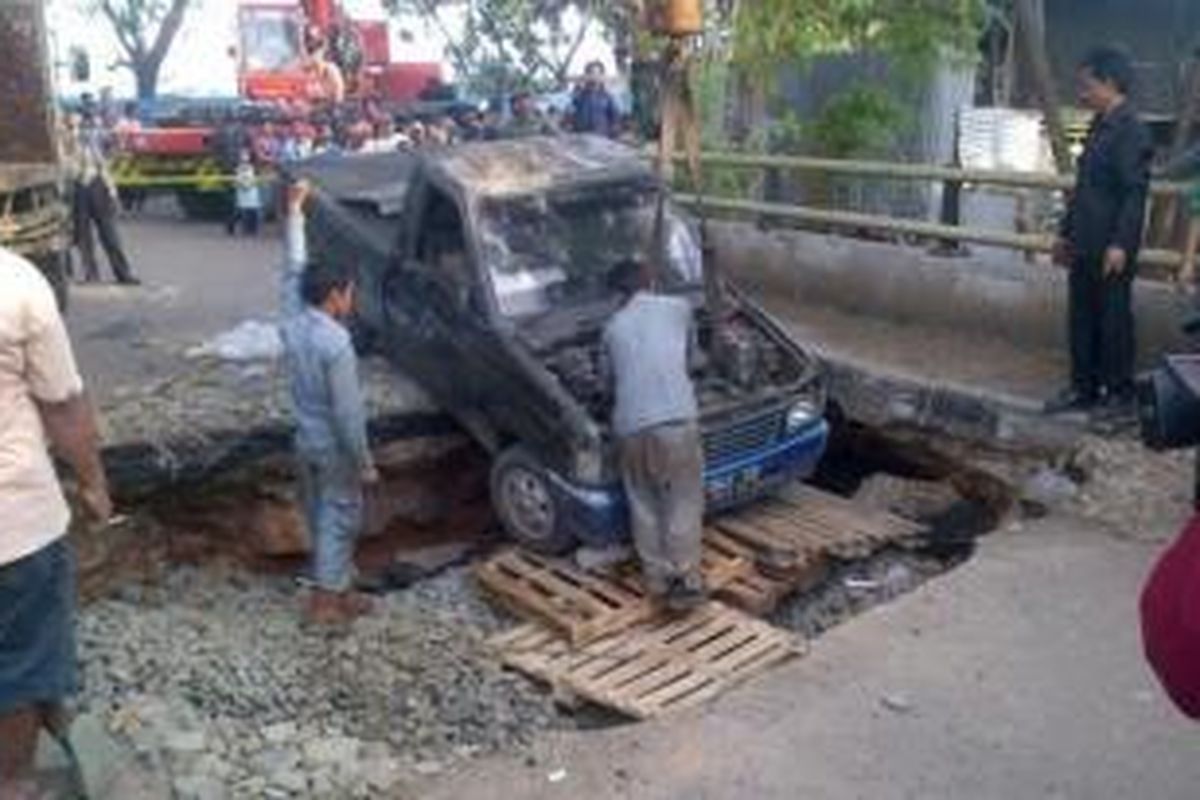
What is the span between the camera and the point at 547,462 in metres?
7.76

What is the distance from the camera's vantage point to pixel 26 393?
14.3 feet

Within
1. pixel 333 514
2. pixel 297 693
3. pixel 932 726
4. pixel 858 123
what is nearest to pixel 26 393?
pixel 297 693

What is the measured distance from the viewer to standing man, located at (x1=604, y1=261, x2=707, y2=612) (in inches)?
285

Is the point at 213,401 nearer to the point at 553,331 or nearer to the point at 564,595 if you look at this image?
the point at 553,331

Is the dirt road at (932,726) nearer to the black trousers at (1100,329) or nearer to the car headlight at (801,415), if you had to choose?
the car headlight at (801,415)

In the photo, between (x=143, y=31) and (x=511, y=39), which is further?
(x=143, y=31)

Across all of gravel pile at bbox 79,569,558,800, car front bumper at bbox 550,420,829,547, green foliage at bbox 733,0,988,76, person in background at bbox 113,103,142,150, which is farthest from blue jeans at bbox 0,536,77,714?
person in background at bbox 113,103,142,150

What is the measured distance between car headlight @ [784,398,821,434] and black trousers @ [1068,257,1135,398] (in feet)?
4.91

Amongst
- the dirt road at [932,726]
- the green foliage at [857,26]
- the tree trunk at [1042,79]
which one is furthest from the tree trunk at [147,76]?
the dirt road at [932,726]

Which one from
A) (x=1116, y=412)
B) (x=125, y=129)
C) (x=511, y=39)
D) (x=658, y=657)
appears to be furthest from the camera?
(x=511, y=39)

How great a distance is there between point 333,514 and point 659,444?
1.71 m

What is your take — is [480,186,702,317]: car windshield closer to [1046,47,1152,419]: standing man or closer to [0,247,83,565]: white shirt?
[1046,47,1152,419]: standing man

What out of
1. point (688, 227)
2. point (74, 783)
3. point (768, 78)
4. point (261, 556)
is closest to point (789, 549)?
point (688, 227)

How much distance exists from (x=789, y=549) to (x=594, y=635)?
4.22 ft
